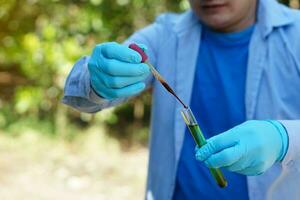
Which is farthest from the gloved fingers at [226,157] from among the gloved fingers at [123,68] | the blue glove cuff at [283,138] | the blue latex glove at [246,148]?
the gloved fingers at [123,68]

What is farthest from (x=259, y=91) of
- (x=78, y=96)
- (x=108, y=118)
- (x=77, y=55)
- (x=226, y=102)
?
(x=108, y=118)

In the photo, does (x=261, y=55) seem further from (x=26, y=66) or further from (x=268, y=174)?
(x=26, y=66)

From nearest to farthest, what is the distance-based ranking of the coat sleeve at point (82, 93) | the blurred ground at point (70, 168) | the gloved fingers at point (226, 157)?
the gloved fingers at point (226, 157), the coat sleeve at point (82, 93), the blurred ground at point (70, 168)

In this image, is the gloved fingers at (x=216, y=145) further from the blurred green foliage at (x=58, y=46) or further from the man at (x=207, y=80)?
the blurred green foliage at (x=58, y=46)

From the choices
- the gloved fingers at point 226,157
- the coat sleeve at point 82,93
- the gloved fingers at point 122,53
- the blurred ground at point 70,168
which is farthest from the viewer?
the blurred ground at point 70,168

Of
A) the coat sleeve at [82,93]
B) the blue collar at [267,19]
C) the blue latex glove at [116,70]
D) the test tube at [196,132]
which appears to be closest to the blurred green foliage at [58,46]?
the blue collar at [267,19]

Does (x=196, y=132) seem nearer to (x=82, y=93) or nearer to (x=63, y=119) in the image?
(x=82, y=93)

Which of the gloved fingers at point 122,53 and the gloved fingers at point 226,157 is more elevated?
the gloved fingers at point 122,53

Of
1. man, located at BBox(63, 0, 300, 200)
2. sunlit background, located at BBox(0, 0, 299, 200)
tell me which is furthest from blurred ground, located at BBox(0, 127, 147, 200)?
man, located at BBox(63, 0, 300, 200)

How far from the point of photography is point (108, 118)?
3.54 meters

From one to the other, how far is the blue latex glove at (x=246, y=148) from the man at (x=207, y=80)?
0.48 feet

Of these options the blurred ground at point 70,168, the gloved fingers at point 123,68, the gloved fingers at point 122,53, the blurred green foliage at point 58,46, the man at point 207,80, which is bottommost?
the blurred ground at point 70,168

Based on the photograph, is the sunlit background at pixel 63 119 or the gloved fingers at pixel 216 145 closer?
the gloved fingers at pixel 216 145

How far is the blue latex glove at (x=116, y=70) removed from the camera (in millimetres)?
1183
